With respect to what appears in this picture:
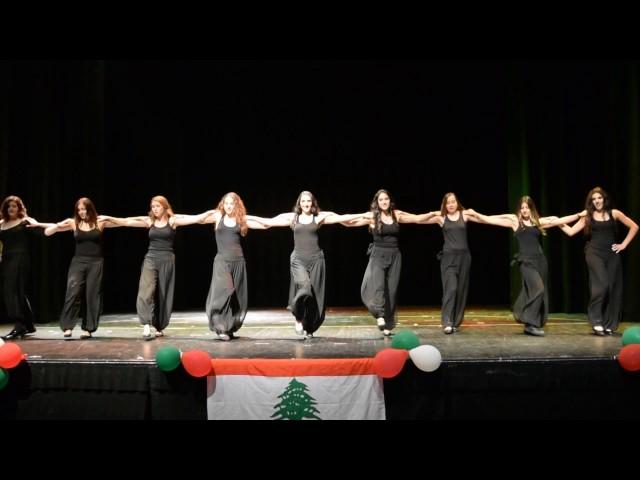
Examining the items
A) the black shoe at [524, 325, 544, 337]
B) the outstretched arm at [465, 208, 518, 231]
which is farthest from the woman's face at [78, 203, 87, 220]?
the black shoe at [524, 325, 544, 337]

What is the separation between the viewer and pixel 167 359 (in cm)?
483

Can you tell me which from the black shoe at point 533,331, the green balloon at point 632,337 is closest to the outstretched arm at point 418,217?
the black shoe at point 533,331

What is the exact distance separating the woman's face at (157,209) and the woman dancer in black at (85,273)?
0.75m

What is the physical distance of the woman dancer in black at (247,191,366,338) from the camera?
622 cm

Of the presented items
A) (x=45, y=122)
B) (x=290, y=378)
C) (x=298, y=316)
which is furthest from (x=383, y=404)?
(x=45, y=122)

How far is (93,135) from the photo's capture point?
1034 cm

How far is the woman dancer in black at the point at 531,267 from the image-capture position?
255 inches

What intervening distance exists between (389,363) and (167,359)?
190cm

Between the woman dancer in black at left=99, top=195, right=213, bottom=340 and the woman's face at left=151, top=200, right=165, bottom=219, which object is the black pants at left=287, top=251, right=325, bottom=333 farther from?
the woman's face at left=151, top=200, right=165, bottom=219

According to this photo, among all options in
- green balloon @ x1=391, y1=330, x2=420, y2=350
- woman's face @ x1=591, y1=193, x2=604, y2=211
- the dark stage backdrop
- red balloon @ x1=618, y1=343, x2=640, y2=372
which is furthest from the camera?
the dark stage backdrop

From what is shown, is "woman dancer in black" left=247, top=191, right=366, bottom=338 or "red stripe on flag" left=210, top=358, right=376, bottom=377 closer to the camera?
"red stripe on flag" left=210, top=358, right=376, bottom=377

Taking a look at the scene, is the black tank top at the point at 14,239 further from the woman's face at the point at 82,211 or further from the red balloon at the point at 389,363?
the red balloon at the point at 389,363

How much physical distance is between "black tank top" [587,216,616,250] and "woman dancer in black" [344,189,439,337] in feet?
7.84

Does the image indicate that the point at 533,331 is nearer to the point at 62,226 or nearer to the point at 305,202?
the point at 305,202
